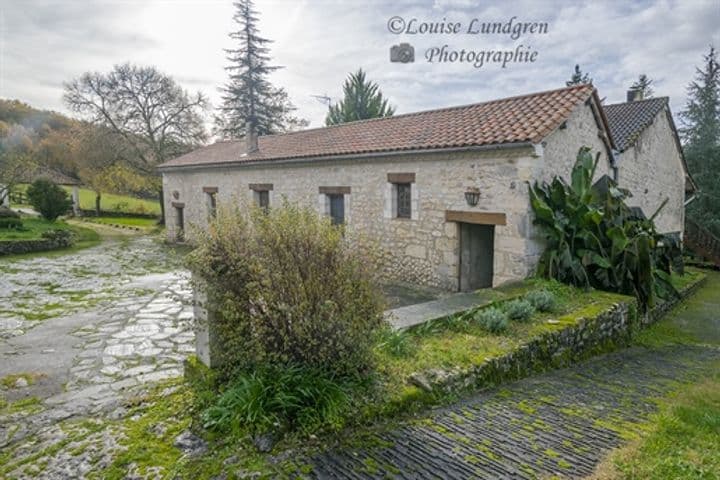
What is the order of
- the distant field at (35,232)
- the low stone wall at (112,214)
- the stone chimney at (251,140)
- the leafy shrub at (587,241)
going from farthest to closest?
the low stone wall at (112,214) → the distant field at (35,232) → the stone chimney at (251,140) → the leafy shrub at (587,241)

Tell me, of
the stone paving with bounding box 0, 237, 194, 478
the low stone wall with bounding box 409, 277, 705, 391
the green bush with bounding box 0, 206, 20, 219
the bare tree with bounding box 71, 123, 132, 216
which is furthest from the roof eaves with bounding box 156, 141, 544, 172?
the green bush with bounding box 0, 206, 20, 219

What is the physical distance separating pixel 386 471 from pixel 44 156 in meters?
41.6

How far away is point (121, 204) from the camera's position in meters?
33.2

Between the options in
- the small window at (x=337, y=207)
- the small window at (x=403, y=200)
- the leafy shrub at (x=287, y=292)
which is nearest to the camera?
the leafy shrub at (x=287, y=292)

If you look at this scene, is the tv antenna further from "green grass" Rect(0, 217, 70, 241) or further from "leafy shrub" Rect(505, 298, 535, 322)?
"leafy shrub" Rect(505, 298, 535, 322)

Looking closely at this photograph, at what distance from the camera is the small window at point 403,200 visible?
10.9 metres

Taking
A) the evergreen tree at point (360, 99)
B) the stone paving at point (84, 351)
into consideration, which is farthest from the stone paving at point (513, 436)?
the evergreen tree at point (360, 99)

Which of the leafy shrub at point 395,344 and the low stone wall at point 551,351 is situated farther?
the leafy shrub at point 395,344

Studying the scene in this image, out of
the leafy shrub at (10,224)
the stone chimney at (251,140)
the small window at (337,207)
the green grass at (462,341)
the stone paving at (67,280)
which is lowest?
the stone paving at (67,280)

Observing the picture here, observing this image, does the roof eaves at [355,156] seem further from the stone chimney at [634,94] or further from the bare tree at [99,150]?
the stone chimney at [634,94]

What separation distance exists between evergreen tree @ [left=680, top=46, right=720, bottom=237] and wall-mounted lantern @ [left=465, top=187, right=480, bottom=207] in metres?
17.9

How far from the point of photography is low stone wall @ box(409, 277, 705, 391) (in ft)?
12.5

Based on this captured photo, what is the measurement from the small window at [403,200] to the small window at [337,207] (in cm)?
202

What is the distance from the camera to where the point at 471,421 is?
3.28 meters
